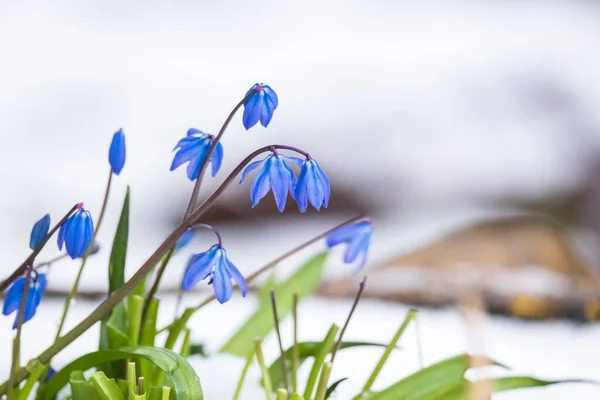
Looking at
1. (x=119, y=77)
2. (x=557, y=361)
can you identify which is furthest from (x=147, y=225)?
(x=557, y=361)

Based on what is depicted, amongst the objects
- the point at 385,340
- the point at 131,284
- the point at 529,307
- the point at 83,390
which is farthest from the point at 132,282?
the point at 529,307

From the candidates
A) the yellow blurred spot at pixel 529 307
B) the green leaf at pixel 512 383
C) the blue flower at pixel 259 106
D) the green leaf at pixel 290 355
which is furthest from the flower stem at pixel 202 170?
the yellow blurred spot at pixel 529 307

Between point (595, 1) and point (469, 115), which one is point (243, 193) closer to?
point (469, 115)

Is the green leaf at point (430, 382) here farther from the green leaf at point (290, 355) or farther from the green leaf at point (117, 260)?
the green leaf at point (117, 260)

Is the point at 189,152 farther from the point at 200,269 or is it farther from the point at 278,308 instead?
the point at 278,308

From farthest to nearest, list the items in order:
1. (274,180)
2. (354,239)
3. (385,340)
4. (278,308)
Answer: (385,340) < (278,308) < (354,239) < (274,180)

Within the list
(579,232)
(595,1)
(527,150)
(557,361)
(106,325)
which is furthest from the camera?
(595,1)
